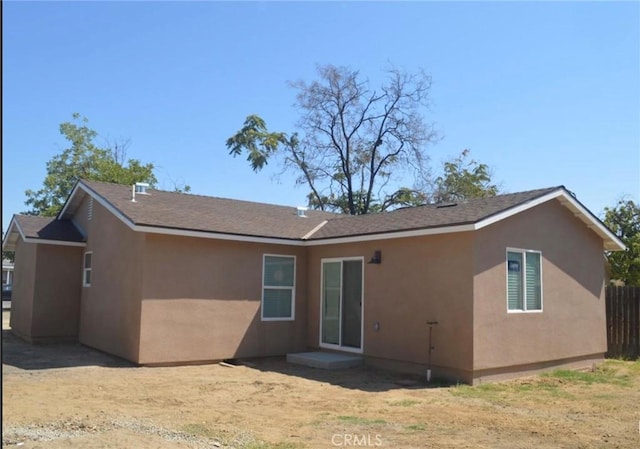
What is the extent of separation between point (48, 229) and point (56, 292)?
1740mm

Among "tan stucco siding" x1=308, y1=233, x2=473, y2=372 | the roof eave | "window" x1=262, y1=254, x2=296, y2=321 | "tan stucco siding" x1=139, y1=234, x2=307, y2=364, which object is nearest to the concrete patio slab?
"tan stucco siding" x1=308, y1=233, x2=473, y2=372

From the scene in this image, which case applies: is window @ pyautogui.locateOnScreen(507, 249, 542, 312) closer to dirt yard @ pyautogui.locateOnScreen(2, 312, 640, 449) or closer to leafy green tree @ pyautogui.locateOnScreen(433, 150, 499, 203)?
dirt yard @ pyautogui.locateOnScreen(2, 312, 640, 449)

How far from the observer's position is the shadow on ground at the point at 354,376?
1028 centimetres

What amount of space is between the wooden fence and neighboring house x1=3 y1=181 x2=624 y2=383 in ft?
4.92

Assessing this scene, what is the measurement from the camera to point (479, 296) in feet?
34.8

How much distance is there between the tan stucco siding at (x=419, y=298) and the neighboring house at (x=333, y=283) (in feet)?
0.10

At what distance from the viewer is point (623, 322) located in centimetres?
1490

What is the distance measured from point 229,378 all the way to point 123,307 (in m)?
3.21

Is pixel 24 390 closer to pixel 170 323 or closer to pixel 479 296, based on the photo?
pixel 170 323

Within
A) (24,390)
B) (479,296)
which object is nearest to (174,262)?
(24,390)

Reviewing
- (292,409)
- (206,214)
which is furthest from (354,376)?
(206,214)

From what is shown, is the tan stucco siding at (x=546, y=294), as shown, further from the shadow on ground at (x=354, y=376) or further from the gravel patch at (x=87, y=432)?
the gravel patch at (x=87, y=432)

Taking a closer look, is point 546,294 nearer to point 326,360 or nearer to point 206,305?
point 326,360

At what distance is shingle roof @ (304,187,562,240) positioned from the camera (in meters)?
11.1
